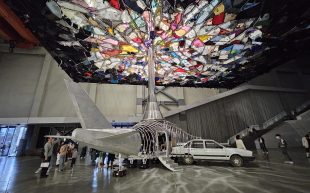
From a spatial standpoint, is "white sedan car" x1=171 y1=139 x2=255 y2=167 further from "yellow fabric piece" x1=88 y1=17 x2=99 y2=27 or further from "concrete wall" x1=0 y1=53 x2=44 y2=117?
"concrete wall" x1=0 y1=53 x2=44 y2=117

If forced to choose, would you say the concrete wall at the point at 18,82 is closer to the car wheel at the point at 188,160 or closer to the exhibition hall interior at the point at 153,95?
the exhibition hall interior at the point at 153,95

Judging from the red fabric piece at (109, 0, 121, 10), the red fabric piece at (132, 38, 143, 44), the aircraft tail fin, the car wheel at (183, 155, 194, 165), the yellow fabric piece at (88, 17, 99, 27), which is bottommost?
the car wheel at (183, 155, 194, 165)

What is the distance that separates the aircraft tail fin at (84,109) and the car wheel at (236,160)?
555cm

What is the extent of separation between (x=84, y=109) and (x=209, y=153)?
572cm

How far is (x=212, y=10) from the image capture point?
24.9ft

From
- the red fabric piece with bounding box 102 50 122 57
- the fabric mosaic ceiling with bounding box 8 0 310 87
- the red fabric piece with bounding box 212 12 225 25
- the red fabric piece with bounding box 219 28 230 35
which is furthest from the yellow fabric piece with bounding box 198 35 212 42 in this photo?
the red fabric piece with bounding box 102 50 122 57

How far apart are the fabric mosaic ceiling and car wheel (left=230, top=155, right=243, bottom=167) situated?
6.63 metres

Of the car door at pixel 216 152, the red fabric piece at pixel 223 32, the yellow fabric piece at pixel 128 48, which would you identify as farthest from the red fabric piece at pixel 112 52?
the car door at pixel 216 152

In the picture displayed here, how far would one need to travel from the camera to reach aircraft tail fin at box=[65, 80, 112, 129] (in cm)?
364

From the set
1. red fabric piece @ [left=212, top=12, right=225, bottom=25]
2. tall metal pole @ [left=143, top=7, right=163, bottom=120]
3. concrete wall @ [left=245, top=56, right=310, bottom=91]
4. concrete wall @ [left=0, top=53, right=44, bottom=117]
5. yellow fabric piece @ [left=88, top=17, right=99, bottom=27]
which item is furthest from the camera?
concrete wall @ [left=245, top=56, right=310, bottom=91]

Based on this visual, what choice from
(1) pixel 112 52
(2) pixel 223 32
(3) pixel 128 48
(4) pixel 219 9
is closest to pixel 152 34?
(3) pixel 128 48

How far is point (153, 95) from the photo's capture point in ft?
30.4

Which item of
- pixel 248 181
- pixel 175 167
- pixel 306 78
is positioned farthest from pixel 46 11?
pixel 306 78

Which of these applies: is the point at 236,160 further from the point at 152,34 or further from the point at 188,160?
the point at 152,34
